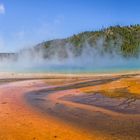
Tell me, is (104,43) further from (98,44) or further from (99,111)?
(99,111)

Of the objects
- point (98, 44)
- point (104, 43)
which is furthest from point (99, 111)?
point (104, 43)

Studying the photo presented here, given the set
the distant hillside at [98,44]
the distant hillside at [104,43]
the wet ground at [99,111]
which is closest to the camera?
the wet ground at [99,111]

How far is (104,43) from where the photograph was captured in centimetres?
11600

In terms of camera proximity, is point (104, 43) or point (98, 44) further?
point (104, 43)

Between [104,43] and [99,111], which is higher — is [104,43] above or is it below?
above

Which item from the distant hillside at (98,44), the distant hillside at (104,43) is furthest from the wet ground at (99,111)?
the distant hillside at (104,43)

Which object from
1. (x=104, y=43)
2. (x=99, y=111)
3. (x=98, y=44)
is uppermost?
(x=104, y=43)

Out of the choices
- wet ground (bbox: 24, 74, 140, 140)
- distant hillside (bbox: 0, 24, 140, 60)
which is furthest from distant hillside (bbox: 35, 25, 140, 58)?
wet ground (bbox: 24, 74, 140, 140)

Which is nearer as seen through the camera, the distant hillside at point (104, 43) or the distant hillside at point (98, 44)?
the distant hillside at point (104, 43)

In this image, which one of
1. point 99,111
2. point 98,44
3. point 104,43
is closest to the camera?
point 99,111

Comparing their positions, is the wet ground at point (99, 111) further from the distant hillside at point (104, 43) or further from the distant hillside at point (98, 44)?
the distant hillside at point (104, 43)

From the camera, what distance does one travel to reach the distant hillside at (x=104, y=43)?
108500 mm

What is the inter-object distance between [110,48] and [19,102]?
315ft

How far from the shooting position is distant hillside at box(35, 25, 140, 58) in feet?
356
